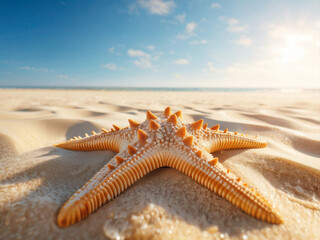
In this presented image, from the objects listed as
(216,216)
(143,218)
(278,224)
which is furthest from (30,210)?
(278,224)

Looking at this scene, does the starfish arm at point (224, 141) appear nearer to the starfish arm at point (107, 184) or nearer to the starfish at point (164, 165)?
the starfish at point (164, 165)

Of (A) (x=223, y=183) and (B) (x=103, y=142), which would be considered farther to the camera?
(B) (x=103, y=142)

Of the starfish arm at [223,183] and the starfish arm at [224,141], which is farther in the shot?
the starfish arm at [224,141]

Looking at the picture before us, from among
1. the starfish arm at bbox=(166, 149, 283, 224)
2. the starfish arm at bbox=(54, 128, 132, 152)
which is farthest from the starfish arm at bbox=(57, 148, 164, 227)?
the starfish arm at bbox=(54, 128, 132, 152)

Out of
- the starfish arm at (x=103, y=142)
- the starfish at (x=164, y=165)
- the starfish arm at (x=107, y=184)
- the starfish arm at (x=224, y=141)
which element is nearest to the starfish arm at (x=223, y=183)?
the starfish at (x=164, y=165)

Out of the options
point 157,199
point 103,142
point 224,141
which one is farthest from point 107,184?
point 224,141

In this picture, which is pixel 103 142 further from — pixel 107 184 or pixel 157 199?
pixel 157 199

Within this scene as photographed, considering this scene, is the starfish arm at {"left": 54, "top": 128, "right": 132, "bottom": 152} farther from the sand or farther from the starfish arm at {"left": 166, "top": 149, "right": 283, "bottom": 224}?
the starfish arm at {"left": 166, "top": 149, "right": 283, "bottom": 224}
